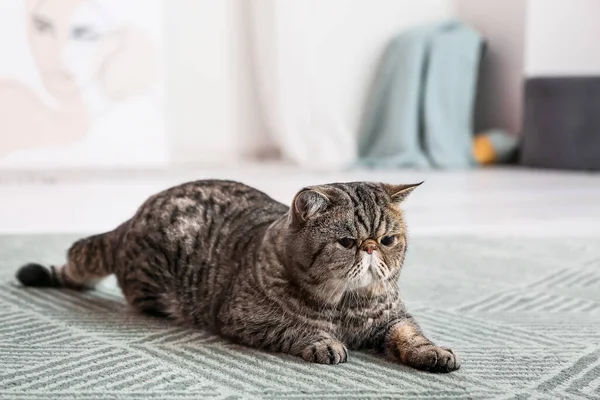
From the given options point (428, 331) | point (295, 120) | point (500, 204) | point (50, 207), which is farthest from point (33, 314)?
point (295, 120)

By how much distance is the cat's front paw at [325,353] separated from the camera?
4.21ft

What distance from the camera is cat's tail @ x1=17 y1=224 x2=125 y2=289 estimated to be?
5.57ft

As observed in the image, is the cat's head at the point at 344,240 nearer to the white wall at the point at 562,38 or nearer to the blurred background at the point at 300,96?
the blurred background at the point at 300,96

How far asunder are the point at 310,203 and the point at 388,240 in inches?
5.6

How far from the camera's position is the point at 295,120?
434 cm

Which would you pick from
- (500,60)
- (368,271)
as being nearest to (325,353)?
(368,271)

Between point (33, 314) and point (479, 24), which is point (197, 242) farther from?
point (479, 24)

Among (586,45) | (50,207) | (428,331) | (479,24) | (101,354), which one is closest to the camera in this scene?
(101,354)

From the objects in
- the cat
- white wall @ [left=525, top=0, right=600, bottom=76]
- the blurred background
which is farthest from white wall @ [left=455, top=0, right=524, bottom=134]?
the cat

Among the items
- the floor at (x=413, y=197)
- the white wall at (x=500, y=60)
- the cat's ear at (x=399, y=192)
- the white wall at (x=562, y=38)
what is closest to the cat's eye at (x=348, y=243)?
the cat's ear at (x=399, y=192)

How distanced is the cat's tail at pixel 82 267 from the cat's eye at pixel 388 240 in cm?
62

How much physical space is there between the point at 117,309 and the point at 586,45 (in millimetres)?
3478

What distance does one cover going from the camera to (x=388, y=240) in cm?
131

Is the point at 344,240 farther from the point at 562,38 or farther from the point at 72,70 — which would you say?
the point at 562,38
